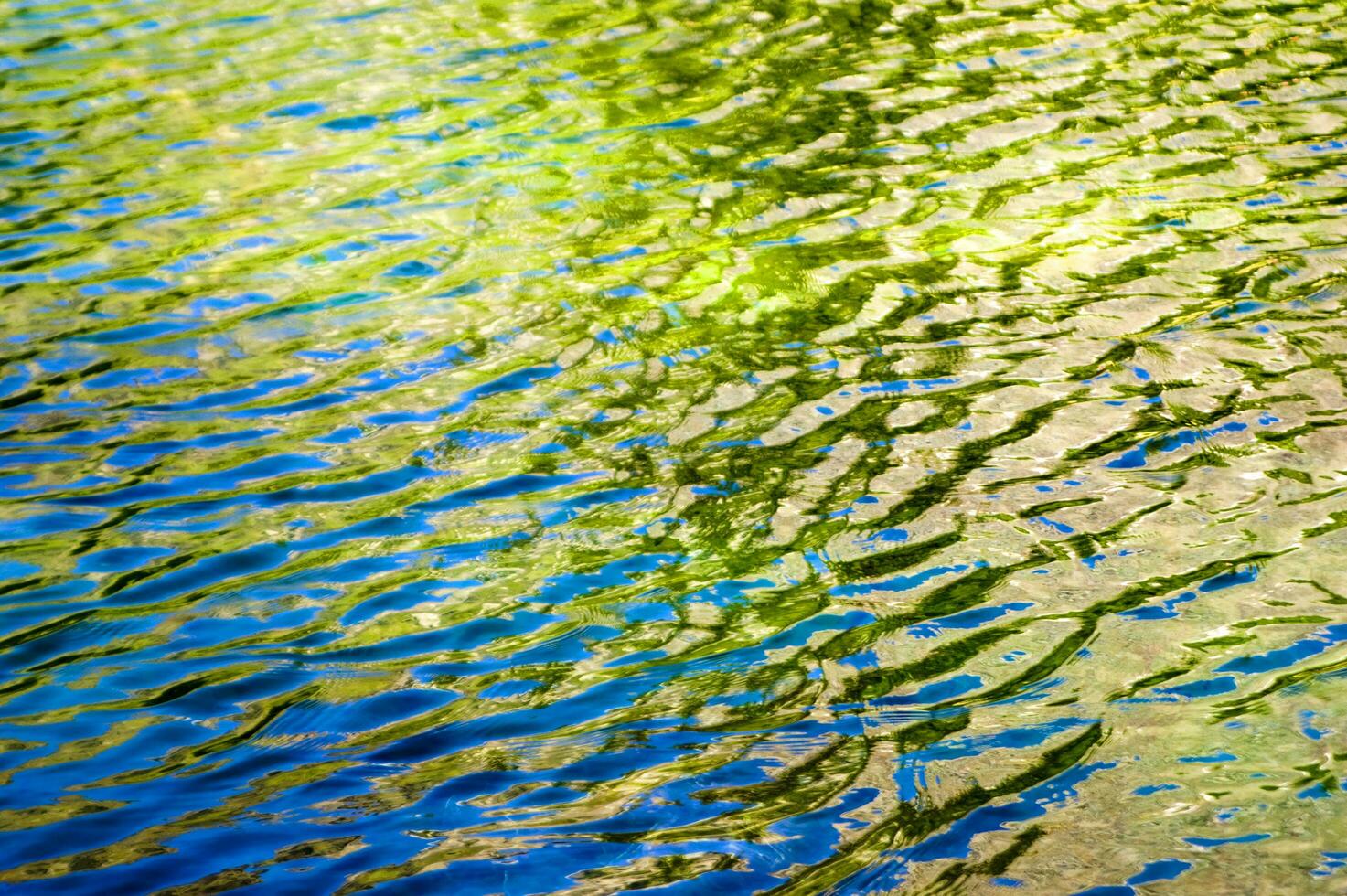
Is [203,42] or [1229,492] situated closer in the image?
[1229,492]

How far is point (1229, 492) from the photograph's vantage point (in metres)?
5.16

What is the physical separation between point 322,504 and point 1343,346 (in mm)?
4896

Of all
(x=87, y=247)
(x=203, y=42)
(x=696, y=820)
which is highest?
(x=203, y=42)

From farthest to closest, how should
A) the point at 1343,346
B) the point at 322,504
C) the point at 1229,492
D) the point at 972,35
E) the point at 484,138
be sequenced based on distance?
the point at 972,35 → the point at 484,138 → the point at 1343,346 → the point at 322,504 → the point at 1229,492

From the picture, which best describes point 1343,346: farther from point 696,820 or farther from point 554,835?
point 554,835

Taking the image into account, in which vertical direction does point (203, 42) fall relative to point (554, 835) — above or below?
above

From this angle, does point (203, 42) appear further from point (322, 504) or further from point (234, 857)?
point (234, 857)

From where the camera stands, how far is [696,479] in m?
5.54

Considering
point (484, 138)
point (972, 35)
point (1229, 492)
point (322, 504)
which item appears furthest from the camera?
point (972, 35)

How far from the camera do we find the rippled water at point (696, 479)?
3.87 metres

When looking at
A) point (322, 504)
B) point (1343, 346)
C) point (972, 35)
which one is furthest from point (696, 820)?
point (972, 35)

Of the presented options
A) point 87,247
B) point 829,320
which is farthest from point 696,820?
point 87,247

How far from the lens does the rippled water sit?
3.87 m

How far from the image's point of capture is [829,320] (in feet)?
22.2
